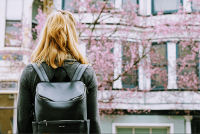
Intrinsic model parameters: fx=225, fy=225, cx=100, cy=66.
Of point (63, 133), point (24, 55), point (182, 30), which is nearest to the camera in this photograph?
point (63, 133)

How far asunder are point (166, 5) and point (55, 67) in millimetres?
10450

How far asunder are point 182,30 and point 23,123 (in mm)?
9249

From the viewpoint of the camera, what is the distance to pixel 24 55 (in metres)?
9.04

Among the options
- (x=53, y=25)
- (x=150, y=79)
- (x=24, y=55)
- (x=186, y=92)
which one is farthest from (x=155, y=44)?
(x=53, y=25)

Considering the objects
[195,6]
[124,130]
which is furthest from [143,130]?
[195,6]

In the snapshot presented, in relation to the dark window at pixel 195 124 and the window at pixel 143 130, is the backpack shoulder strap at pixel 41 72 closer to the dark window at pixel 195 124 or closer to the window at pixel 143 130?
the window at pixel 143 130

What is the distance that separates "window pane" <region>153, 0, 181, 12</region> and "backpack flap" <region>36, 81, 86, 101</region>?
1032cm

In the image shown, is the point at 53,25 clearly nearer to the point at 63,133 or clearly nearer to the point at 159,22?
the point at 63,133

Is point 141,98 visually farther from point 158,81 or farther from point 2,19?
point 2,19

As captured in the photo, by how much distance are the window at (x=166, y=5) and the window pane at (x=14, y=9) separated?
6.27 metres

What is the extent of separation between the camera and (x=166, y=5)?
11.0 meters

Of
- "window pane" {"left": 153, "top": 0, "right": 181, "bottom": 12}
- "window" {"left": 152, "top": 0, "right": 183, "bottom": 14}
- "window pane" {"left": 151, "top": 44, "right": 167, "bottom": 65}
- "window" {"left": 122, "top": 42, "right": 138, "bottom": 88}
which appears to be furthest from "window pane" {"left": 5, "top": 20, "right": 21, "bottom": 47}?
"window pane" {"left": 153, "top": 0, "right": 181, "bottom": 12}

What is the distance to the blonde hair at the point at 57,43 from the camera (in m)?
1.64

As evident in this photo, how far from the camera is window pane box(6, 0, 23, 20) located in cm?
1016
